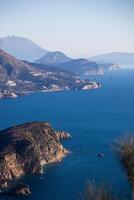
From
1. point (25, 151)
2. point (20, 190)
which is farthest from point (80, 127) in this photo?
point (20, 190)

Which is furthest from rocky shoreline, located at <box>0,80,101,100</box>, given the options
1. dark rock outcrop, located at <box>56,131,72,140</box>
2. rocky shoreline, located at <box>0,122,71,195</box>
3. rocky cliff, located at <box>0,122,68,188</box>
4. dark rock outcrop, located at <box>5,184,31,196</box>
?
dark rock outcrop, located at <box>5,184,31,196</box>

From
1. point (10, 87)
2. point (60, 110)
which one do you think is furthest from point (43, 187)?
point (10, 87)

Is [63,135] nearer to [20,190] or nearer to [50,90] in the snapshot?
[20,190]

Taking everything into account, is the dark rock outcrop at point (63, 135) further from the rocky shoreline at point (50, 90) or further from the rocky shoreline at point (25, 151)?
the rocky shoreline at point (50, 90)

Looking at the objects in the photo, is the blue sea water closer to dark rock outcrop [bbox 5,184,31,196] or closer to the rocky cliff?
dark rock outcrop [bbox 5,184,31,196]

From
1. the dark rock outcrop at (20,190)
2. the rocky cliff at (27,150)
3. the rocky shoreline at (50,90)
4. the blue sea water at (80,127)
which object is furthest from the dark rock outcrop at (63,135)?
the rocky shoreline at (50,90)

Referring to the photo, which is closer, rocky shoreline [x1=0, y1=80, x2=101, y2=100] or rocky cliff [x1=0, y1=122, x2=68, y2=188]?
rocky cliff [x1=0, y1=122, x2=68, y2=188]
